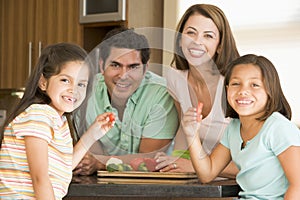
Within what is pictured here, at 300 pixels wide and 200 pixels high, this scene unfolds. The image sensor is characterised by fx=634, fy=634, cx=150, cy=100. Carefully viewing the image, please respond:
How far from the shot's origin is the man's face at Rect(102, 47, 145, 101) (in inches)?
83.8

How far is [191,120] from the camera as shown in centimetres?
210

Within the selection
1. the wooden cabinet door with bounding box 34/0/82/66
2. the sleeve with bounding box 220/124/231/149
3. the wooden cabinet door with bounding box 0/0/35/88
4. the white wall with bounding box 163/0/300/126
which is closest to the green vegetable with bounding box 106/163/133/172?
the sleeve with bounding box 220/124/231/149

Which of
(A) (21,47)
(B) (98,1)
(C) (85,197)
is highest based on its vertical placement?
(B) (98,1)

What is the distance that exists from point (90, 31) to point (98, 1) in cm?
23

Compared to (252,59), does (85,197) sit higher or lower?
lower

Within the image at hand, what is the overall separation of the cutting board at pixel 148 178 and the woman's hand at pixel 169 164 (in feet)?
0.14

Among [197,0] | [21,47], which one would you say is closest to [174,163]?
[197,0]

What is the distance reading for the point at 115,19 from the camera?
429cm

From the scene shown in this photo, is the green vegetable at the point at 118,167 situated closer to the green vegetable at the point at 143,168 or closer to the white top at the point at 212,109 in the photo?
the green vegetable at the point at 143,168

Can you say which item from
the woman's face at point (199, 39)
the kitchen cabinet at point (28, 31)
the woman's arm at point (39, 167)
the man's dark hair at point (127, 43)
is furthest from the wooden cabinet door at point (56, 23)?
the woman's arm at point (39, 167)

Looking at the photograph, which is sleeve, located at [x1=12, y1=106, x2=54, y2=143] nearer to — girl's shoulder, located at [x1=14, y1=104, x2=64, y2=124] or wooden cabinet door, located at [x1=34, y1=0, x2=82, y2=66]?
girl's shoulder, located at [x1=14, y1=104, x2=64, y2=124]

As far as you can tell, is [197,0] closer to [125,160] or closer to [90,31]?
[90,31]

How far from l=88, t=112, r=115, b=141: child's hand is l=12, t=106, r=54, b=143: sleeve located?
0.27 metres

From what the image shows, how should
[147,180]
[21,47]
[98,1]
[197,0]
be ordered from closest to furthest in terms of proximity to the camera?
[147,180] → [197,0] → [98,1] → [21,47]
